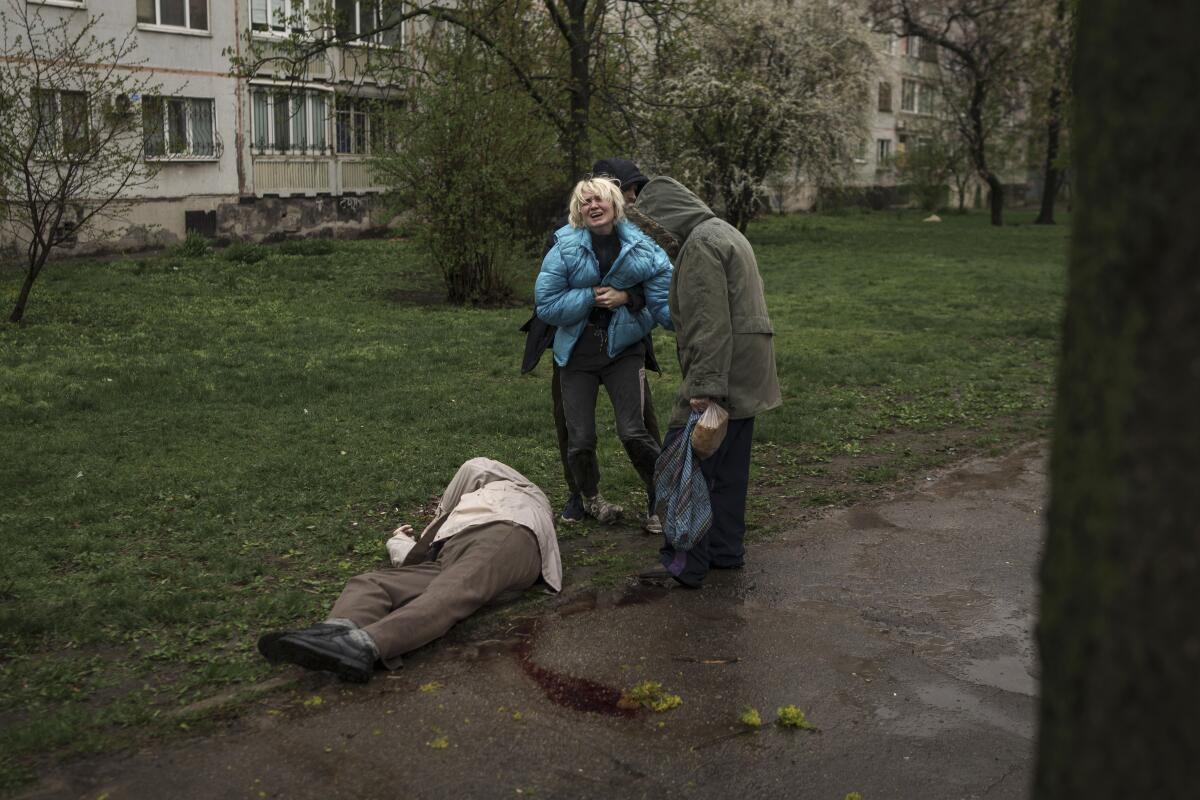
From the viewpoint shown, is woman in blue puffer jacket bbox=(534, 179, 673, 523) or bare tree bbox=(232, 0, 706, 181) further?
bare tree bbox=(232, 0, 706, 181)

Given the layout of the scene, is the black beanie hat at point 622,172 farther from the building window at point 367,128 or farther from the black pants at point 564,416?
the building window at point 367,128

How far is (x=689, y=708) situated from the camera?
4.68 m

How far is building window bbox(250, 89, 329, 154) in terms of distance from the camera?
2900 cm

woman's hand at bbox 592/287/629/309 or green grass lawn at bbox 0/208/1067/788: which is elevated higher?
woman's hand at bbox 592/287/629/309

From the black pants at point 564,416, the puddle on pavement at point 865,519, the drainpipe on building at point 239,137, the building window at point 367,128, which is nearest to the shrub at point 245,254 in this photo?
the building window at point 367,128

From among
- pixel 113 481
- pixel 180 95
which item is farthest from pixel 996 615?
pixel 180 95

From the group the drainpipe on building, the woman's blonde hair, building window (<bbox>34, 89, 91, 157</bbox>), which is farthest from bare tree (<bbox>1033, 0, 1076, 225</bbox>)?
the woman's blonde hair

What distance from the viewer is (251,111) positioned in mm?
28734

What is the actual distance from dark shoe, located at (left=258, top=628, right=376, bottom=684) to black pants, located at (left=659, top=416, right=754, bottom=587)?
179cm

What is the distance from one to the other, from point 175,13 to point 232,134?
2.72m

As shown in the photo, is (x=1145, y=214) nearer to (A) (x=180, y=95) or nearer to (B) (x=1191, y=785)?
(B) (x=1191, y=785)

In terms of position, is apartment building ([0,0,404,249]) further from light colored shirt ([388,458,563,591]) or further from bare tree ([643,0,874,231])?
light colored shirt ([388,458,563,591])

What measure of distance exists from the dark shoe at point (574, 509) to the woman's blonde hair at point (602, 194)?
5.10 feet

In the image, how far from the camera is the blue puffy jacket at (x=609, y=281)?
21.8 ft
